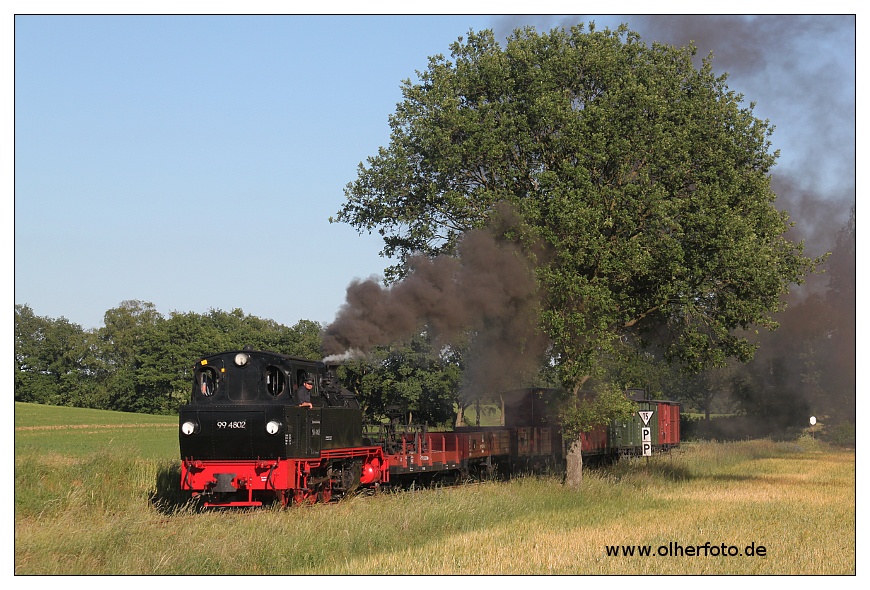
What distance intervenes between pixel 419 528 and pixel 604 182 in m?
13.4

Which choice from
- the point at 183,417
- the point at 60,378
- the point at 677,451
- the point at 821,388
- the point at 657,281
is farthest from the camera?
the point at 60,378

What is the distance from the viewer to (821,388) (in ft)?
212

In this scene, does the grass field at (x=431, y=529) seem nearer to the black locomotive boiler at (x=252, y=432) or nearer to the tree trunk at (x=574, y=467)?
the tree trunk at (x=574, y=467)

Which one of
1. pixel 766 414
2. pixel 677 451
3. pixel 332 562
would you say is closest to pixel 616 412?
pixel 332 562

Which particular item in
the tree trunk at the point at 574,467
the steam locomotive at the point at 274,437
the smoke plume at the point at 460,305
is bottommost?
the tree trunk at the point at 574,467

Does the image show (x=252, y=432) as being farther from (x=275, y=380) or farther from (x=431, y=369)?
(x=431, y=369)

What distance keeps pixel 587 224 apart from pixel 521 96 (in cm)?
491

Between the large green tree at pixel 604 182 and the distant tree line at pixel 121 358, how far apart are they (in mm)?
62444

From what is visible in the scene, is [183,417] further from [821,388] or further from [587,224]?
[821,388]

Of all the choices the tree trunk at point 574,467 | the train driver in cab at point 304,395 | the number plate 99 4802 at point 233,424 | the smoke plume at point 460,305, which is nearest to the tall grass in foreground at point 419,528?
the tree trunk at point 574,467

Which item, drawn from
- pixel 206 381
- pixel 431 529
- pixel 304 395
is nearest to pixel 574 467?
pixel 304 395

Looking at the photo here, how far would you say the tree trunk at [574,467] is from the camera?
27953 mm

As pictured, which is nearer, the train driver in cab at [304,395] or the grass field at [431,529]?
the grass field at [431,529]

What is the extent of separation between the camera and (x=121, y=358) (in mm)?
120250
